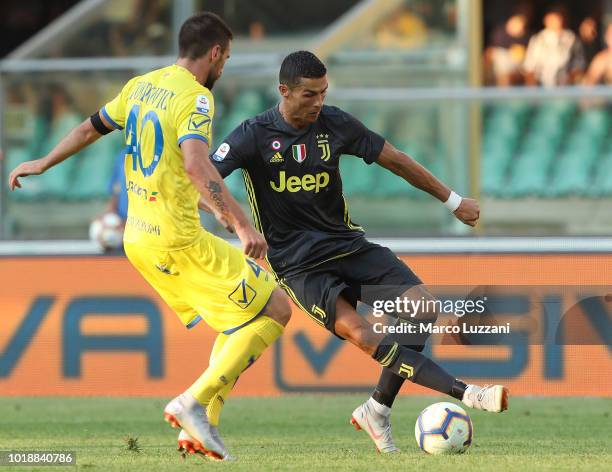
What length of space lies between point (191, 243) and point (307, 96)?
1.02 metres

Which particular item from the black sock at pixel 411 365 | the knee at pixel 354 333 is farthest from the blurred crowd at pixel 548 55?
the black sock at pixel 411 365

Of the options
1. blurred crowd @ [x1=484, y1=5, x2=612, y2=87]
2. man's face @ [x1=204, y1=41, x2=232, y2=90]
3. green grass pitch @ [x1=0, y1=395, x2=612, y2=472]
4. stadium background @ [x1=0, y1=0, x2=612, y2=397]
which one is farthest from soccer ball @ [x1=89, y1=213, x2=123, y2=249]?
man's face @ [x1=204, y1=41, x2=232, y2=90]

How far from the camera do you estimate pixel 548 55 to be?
1346 cm

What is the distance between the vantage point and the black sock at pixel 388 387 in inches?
287

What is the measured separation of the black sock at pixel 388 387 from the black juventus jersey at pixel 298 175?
691 mm

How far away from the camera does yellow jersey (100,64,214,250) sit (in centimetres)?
651

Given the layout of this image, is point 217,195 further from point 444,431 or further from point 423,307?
point 444,431

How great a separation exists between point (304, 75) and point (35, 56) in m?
6.43

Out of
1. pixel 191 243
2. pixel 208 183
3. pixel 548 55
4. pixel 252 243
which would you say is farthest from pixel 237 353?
pixel 548 55

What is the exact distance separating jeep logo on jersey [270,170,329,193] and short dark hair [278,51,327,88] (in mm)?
485

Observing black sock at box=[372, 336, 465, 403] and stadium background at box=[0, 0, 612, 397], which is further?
stadium background at box=[0, 0, 612, 397]

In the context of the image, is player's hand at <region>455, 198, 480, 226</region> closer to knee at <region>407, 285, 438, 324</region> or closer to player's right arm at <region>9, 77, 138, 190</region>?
knee at <region>407, 285, 438, 324</region>

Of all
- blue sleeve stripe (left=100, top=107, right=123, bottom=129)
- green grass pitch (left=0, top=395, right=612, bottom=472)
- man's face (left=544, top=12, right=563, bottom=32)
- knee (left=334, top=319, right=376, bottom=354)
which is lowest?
green grass pitch (left=0, top=395, right=612, bottom=472)

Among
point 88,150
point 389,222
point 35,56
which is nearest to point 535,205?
point 389,222
